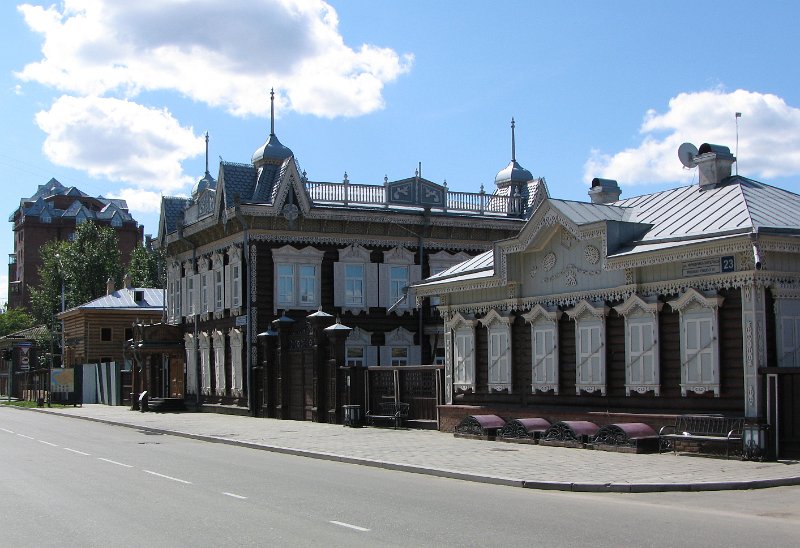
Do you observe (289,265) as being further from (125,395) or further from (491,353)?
(125,395)

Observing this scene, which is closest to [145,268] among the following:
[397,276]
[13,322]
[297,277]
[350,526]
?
[13,322]

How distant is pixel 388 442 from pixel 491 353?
4.05m

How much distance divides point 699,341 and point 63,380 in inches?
1765

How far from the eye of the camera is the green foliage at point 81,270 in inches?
3553

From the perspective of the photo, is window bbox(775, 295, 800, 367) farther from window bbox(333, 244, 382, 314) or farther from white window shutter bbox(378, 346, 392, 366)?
white window shutter bbox(378, 346, 392, 366)

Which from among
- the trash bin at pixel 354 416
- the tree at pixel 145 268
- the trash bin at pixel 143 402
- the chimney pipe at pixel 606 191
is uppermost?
the tree at pixel 145 268

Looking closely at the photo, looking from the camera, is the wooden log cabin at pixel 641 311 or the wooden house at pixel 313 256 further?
the wooden house at pixel 313 256

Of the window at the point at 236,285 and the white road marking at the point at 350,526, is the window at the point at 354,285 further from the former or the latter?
the white road marking at the point at 350,526

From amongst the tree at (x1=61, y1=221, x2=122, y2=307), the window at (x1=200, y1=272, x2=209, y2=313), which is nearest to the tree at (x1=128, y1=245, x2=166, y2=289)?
the tree at (x1=61, y1=221, x2=122, y2=307)

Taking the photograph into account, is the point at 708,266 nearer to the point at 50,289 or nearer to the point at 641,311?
the point at 641,311

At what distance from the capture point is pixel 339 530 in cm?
1097

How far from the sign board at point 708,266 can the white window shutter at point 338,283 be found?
21.3 metres

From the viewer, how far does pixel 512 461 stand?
61.9 ft

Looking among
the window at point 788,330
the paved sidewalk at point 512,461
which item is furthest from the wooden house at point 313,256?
the window at point 788,330
